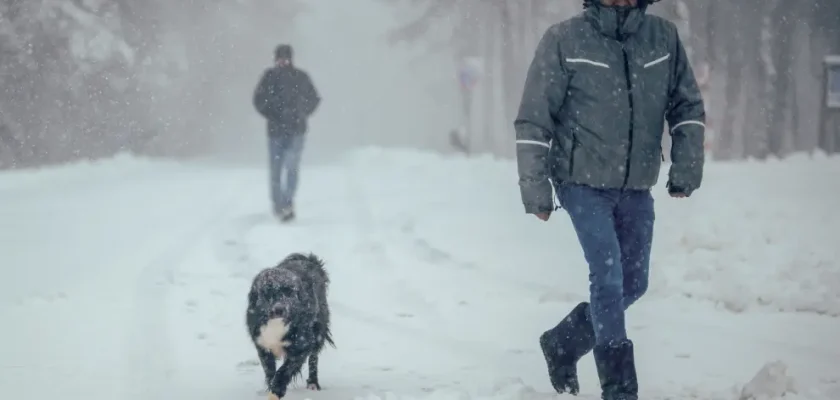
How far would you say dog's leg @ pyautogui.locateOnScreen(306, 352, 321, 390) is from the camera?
5.68 metres

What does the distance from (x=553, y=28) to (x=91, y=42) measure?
29710mm

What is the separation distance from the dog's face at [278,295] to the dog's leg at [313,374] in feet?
1.71

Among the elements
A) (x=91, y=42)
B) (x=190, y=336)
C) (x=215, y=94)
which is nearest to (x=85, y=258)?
(x=190, y=336)

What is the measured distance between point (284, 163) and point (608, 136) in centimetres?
954

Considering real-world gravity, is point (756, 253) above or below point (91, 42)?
below

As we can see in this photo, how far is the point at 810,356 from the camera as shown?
249 inches

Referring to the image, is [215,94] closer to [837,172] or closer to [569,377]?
[837,172]

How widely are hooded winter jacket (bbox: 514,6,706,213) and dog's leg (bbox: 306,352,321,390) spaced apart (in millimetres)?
1707

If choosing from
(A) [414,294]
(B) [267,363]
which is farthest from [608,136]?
(A) [414,294]

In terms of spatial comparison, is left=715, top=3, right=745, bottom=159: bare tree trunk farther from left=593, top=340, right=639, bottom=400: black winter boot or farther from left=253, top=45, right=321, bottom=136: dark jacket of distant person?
left=593, top=340, right=639, bottom=400: black winter boot

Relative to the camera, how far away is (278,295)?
5211 mm

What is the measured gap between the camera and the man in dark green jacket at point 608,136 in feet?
15.2

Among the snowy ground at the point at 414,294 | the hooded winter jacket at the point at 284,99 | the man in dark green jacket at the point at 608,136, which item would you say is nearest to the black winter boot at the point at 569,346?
the snowy ground at the point at 414,294

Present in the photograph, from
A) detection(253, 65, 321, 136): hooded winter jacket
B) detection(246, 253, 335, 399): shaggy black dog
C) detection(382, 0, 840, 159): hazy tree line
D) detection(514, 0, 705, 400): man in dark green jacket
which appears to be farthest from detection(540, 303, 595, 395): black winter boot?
detection(382, 0, 840, 159): hazy tree line
